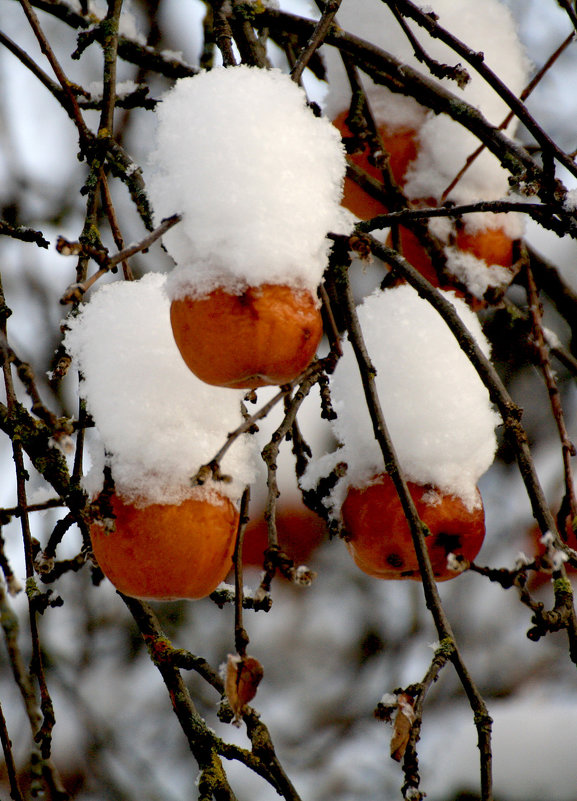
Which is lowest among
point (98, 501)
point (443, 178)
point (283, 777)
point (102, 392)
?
point (283, 777)

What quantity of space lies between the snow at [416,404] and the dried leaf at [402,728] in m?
0.45

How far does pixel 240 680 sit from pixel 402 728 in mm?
208

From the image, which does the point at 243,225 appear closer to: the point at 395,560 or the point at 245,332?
the point at 245,332

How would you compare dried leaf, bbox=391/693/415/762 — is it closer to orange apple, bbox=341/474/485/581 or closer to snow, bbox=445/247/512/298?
orange apple, bbox=341/474/485/581

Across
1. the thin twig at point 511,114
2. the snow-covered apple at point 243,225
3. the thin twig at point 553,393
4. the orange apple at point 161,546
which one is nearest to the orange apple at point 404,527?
the thin twig at point 553,393

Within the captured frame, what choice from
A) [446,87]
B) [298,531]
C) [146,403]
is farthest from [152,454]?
[298,531]

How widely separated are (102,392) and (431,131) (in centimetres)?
98

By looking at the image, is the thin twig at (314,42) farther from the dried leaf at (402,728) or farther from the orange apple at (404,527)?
the dried leaf at (402,728)

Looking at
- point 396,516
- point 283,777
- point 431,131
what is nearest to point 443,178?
point 431,131

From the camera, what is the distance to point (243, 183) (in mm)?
1059

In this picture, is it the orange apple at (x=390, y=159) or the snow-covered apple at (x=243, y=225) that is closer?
the snow-covered apple at (x=243, y=225)

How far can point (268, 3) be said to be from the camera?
172cm

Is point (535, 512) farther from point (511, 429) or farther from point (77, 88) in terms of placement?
point (77, 88)

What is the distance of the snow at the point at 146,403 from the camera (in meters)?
1.25
